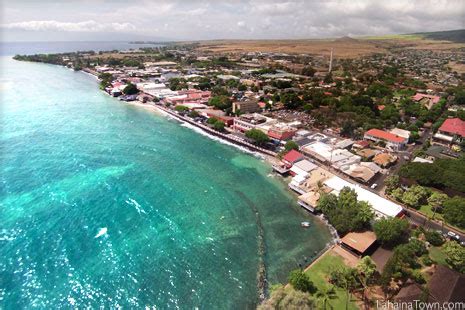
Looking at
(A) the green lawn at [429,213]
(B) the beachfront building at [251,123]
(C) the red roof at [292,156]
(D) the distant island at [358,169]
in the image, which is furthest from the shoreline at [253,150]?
(A) the green lawn at [429,213]

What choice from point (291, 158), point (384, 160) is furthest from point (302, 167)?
point (384, 160)

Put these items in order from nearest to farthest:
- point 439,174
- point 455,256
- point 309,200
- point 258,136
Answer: point 455,256 < point 309,200 < point 439,174 < point 258,136

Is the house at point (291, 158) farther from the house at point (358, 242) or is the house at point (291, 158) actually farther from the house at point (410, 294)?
the house at point (410, 294)

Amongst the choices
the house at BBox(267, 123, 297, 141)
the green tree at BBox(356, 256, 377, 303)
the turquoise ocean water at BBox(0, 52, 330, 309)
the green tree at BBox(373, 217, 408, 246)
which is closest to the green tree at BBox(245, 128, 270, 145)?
the house at BBox(267, 123, 297, 141)

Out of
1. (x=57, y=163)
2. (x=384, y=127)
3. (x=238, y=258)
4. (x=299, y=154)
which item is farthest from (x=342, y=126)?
(x=57, y=163)

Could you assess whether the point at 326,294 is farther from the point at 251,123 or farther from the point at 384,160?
the point at 251,123
